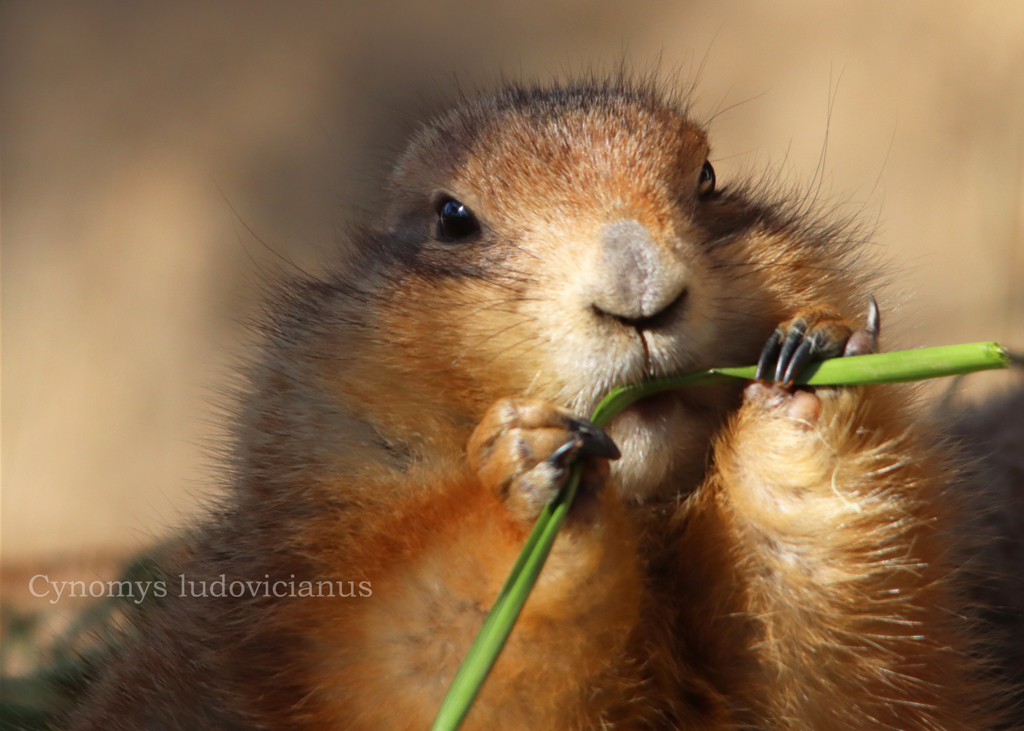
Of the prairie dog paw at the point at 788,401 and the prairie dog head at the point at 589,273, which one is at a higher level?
the prairie dog head at the point at 589,273

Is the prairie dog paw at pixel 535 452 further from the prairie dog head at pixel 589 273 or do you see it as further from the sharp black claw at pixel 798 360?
the sharp black claw at pixel 798 360

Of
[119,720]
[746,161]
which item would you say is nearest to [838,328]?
[119,720]

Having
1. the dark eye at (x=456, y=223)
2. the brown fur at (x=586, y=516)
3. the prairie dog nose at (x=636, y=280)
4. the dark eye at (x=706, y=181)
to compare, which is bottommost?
the brown fur at (x=586, y=516)

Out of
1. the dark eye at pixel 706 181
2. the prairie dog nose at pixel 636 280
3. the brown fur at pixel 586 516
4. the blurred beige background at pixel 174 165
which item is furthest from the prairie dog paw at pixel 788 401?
the blurred beige background at pixel 174 165

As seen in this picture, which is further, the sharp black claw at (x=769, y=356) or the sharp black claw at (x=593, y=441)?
the sharp black claw at (x=769, y=356)

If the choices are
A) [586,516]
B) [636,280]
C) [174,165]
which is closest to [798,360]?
[636,280]

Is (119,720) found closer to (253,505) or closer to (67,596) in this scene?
(253,505)

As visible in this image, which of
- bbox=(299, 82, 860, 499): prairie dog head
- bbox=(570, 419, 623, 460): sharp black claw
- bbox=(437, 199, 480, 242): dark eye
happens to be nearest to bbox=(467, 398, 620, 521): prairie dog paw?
bbox=(570, 419, 623, 460): sharp black claw

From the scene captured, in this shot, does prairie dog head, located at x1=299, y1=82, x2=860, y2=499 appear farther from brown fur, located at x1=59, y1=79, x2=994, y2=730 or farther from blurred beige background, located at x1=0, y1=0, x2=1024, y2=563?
blurred beige background, located at x1=0, y1=0, x2=1024, y2=563
